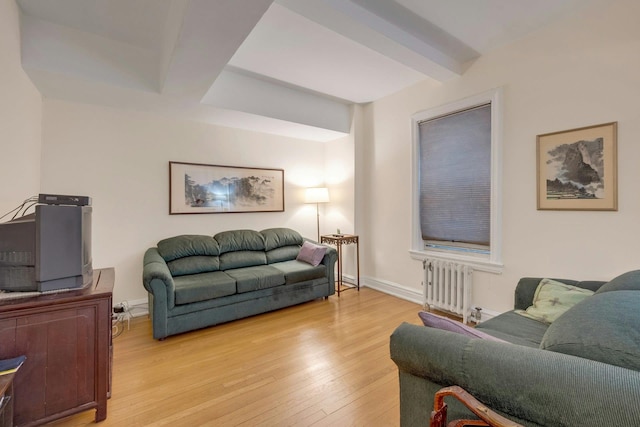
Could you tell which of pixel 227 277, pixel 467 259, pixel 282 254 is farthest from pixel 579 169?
pixel 227 277

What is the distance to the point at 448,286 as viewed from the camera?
3125 millimetres

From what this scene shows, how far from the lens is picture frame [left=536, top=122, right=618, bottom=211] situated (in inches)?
86.1

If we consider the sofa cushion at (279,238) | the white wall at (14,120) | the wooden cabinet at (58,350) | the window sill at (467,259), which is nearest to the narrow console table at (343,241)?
the sofa cushion at (279,238)

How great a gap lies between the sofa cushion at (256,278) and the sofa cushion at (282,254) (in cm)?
37

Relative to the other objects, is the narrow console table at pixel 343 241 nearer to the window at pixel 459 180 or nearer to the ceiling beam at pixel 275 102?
the window at pixel 459 180

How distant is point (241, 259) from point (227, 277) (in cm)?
51

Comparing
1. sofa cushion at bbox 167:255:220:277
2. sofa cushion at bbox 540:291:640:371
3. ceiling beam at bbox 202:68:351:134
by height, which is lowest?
sofa cushion at bbox 167:255:220:277

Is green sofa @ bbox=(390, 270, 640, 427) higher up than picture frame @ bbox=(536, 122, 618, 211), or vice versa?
picture frame @ bbox=(536, 122, 618, 211)

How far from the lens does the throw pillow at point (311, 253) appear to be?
364cm

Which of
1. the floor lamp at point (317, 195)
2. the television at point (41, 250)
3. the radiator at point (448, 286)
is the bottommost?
the radiator at point (448, 286)

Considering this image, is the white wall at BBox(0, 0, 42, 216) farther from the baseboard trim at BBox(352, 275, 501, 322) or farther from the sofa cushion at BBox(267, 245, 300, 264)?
the baseboard trim at BBox(352, 275, 501, 322)

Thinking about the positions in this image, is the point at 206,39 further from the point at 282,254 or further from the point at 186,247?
the point at 282,254

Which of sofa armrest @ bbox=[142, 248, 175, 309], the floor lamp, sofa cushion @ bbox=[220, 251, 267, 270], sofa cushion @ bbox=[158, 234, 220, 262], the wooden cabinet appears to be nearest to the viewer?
the wooden cabinet

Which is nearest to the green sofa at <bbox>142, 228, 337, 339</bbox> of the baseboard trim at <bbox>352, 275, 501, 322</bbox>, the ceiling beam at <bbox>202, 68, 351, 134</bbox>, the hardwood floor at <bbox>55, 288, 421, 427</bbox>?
the hardwood floor at <bbox>55, 288, 421, 427</bbox>
